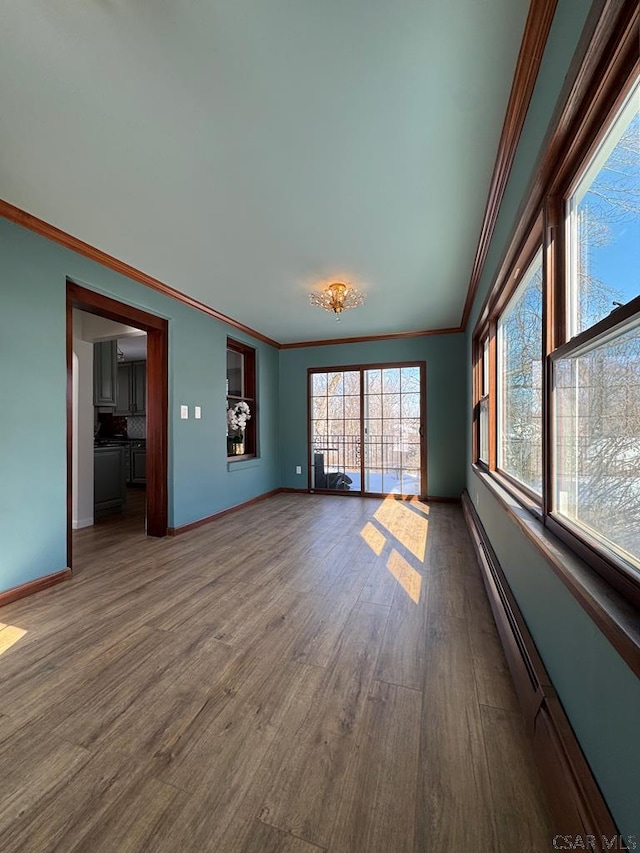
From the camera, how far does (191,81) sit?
1.37 metres

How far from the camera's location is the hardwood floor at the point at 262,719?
923 mm

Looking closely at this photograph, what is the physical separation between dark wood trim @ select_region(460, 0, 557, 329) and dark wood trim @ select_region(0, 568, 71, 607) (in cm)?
364

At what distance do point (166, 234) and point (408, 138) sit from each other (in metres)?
1.72

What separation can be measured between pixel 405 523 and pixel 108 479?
3685 mm

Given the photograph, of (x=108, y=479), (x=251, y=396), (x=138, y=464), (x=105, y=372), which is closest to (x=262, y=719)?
(x=108, y=479)

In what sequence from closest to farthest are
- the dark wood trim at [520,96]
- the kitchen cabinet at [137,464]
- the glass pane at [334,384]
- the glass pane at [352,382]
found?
the dark wood trim at [520,96]
the glass pane at [352,382]
the glass pane at [334,384]
the kitchen cabinet at [137,464]

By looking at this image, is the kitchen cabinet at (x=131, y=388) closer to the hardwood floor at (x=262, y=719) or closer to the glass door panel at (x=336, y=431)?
the glass door panel at (x=336, y=431)

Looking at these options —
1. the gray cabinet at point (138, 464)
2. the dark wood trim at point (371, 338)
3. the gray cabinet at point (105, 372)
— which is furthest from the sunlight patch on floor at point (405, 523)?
the gray cabinet at point (138, 464)

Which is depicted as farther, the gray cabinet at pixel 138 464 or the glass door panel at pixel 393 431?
the gray cabinet at pixel 138 464

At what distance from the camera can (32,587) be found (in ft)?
7.43

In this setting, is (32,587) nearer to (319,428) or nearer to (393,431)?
(319,428)

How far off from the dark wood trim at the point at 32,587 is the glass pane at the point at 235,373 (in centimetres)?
302

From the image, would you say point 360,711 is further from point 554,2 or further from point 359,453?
point 359,453

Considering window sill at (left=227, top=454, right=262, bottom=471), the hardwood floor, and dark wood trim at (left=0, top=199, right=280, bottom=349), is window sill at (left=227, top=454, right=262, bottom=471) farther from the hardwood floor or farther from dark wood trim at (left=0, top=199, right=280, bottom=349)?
the hardwood floor
